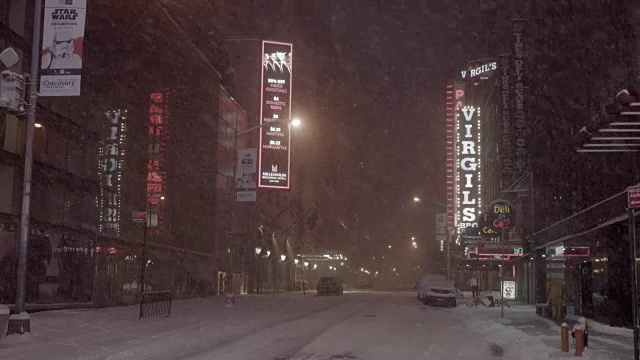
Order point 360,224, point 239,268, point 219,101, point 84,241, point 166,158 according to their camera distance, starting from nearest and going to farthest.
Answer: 1. point 84,241
2. point 166,158
3. point 219,101
4. point 239,268
5. point 360,224

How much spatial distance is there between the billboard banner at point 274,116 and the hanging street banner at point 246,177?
15972 mm

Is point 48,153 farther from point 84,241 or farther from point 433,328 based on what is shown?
point 433,328

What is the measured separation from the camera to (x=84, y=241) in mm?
29812

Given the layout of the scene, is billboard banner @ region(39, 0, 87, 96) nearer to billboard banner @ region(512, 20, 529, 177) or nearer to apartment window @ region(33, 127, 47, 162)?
apartment window @ region(33, 127, 47, 162)

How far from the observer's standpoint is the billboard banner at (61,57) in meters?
16.8

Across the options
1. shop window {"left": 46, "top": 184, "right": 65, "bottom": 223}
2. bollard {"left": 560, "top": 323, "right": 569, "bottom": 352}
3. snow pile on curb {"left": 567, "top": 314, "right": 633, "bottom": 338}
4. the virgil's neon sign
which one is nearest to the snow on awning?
snow pile on curb {"left": 567, "top": 314, "right": 633, "bottom": 338}

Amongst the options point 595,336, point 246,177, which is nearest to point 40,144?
point 246,177

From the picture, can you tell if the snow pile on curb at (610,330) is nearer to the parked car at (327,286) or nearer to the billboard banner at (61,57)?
the billboard banner at (61,57)

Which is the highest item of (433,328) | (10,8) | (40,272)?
(10,8)

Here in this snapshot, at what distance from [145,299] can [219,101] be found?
102ft

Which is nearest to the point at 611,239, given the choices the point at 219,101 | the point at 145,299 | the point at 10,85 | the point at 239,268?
the point at 145,299

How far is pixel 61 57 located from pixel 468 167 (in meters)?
49.2

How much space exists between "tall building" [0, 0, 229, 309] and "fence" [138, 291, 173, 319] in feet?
13.4

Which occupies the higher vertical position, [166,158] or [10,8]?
[10,8]
